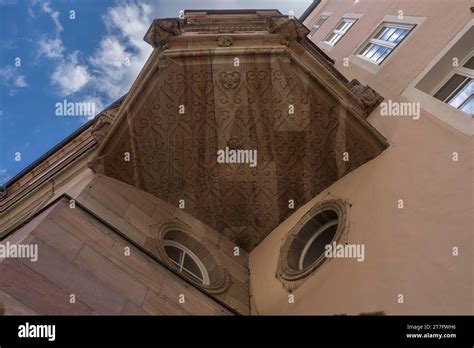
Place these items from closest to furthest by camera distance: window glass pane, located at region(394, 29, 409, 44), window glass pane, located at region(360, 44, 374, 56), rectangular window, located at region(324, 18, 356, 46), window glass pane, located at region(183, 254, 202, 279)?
1. window glass pane, located at region(183, 254, 202, 279)
2. window glass pane, located at region(394, 29, 409, 44)
3. window glass pane, located at region(360, 44, 374, 56)
4. rectangular window, located at region(324, 18, 356, 46)

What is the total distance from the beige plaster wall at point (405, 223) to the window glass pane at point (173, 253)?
168cm

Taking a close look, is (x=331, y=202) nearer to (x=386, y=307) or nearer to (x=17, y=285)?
(x=386, y=307)

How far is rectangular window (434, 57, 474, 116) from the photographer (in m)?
8.55

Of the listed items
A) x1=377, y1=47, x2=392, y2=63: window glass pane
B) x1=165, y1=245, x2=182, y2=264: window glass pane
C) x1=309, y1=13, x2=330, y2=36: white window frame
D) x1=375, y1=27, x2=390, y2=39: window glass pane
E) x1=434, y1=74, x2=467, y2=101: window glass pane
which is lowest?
x1=165, y1=245, x2=182, y2=264: window glass pane

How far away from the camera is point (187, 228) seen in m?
10.2

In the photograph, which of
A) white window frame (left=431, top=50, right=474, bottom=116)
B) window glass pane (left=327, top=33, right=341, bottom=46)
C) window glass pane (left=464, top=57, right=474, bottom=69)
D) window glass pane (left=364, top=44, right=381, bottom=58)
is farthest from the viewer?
window glass pane (left=327, top=33, right=341, bottom=46)

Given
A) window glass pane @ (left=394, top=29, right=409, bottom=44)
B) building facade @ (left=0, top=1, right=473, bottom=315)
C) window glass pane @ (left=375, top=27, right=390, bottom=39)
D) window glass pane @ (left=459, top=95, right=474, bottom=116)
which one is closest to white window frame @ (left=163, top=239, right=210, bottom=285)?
building facade @ (left=0, top=1, right=473, bottom=315)

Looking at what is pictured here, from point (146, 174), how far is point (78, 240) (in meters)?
3.54

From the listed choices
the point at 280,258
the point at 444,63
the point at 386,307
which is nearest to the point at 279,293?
the point at 280,258

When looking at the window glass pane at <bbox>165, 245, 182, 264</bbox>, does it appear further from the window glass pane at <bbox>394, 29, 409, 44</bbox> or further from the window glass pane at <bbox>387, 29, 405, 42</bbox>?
the window glass pane at <bbox>387, 29, 405, 42</bbox>

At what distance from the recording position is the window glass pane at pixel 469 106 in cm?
816

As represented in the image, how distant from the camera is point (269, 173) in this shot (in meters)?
10.2

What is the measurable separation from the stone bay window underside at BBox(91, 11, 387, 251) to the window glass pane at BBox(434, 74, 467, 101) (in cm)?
128
